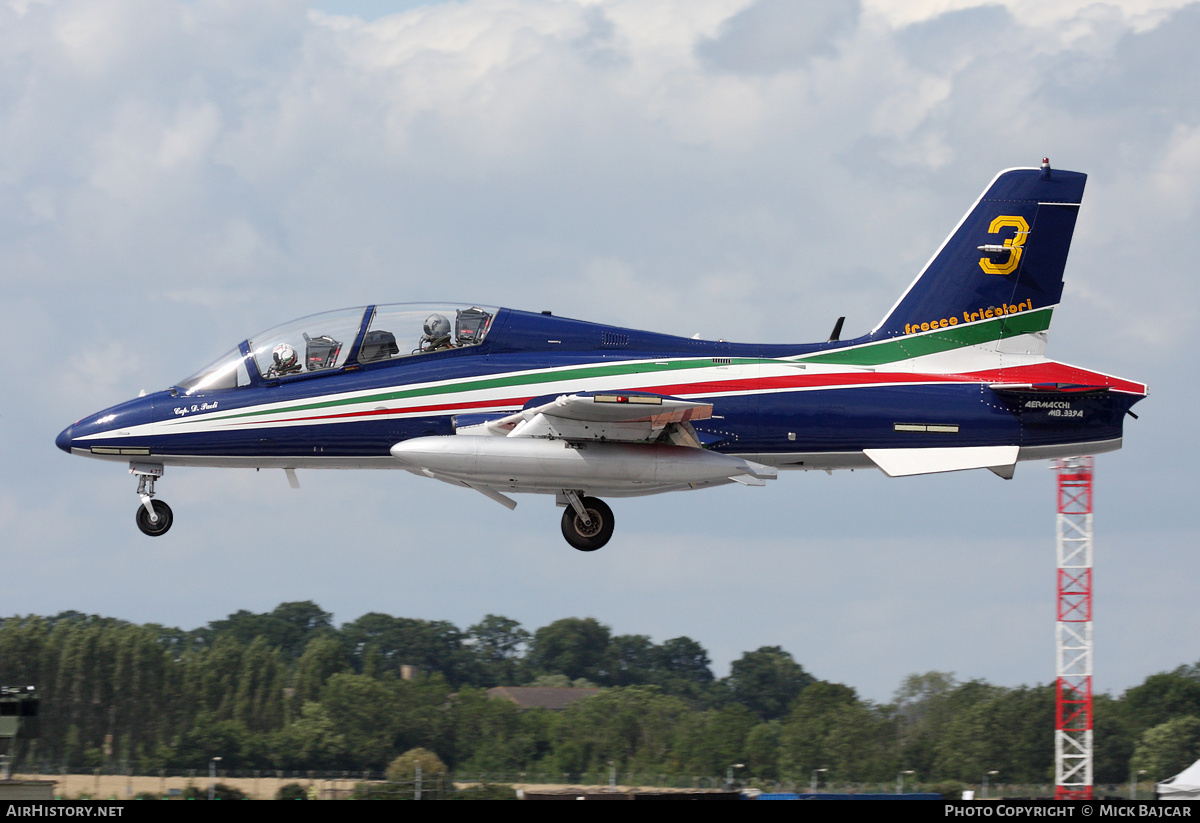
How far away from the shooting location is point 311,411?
67.6 feet

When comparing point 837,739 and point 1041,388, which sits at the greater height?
point 1041,388

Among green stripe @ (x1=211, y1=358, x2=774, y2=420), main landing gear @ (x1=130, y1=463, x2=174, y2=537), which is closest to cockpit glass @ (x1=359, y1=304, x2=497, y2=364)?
green stripe @ (x1=211, y1=358, x2=774, y2=420)

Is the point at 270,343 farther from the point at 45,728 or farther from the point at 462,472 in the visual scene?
the point at 45,728

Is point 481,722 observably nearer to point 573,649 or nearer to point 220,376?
point 573,649

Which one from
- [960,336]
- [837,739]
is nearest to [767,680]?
[837,739]

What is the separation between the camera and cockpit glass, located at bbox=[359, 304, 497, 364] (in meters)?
20.8

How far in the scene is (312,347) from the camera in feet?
68.5

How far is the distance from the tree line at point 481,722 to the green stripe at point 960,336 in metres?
17.9

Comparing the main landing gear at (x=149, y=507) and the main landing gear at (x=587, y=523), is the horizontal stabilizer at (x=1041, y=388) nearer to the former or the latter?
the main landing gear at (x=587, y=523)

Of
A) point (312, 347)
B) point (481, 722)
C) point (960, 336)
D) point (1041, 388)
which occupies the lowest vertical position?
point (481, 722)

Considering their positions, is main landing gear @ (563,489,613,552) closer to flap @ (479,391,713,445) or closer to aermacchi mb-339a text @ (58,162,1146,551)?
aermacchi mb-339a text @ (58,162,1146,551)

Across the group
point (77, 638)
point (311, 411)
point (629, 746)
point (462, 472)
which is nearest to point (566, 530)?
point (462, 472)

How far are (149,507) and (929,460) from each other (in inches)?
466
